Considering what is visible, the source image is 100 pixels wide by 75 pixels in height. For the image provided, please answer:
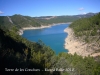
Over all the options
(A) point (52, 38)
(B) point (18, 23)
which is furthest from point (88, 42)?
(B) point (18, 23)

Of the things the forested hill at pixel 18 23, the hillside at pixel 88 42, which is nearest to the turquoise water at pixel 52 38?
the hillside at pixel 88 42

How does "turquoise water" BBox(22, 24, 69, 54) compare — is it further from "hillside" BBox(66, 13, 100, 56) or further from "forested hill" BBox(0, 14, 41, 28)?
"forested hill" BBox(0, 14, 41, 28)

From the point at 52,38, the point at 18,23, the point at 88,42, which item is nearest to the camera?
the point at 88,42

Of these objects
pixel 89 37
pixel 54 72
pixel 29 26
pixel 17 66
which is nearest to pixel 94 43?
pixel 89 37

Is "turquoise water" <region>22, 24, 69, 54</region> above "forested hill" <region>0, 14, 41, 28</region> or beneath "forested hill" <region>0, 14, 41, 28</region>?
beneath

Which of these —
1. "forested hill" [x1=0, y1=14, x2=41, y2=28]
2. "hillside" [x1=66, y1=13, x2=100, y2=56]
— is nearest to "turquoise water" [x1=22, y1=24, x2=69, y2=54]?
"hillside" [x1=66, y1=13, x2=100, y2=56]

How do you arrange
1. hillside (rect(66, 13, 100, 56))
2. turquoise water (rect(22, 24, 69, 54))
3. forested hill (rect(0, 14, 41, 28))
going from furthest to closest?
1. forested hill (rect(0, 14, 41, 28))
2. turquoise water (rect(22, 24, 69, 54))
3. hillside (rect(66, 13, 100, 56))

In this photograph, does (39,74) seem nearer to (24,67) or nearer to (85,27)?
(24,67)

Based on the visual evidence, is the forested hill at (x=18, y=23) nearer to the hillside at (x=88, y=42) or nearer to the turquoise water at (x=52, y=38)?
the turquoise water at (x=52, y=38)

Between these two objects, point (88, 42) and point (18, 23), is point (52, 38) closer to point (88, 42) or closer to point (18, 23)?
point (88, 42)

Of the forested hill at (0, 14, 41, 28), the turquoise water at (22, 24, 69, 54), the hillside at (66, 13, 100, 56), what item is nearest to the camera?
the hillside at (66, 13, 100, 56)

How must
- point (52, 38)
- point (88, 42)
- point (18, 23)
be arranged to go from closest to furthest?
point (88, 42) → point (52, 38) → point (18, 23)
